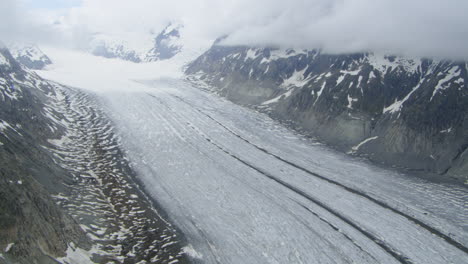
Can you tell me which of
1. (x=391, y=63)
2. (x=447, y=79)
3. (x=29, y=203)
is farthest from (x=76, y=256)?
(x=391, y=63)

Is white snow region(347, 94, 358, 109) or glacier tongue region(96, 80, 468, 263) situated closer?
glacier tongue region(96, 80, 468, 263)

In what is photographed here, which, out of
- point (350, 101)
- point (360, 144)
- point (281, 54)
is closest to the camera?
point (360, 144)

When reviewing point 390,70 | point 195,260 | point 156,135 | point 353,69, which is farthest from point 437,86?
point 195,260

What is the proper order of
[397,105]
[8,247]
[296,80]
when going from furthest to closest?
[296,80], [397,105], [8,247]

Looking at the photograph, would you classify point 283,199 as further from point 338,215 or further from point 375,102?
point 375,102

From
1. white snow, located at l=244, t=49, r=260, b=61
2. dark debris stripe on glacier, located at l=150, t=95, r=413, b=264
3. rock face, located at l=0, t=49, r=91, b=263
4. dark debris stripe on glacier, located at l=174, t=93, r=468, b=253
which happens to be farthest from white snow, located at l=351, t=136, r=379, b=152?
white snow, located at l=244, t=49, r=260, b=61

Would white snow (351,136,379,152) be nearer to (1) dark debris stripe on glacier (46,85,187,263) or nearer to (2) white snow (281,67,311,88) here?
(2) white snow (281,67,311,88)

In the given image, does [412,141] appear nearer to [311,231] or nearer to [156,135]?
[311,231]
